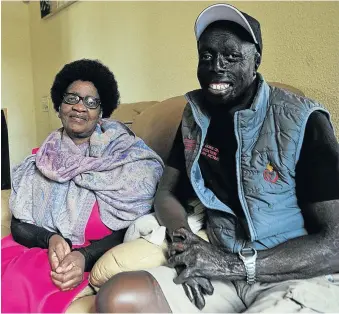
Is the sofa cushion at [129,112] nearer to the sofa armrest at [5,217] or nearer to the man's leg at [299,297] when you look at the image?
the sofa armrest at [5,217]

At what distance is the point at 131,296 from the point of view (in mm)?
828

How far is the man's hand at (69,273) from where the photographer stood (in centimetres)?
106

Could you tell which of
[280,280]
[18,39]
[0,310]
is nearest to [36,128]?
[18,39]

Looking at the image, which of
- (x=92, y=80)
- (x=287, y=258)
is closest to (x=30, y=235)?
(x=92, y=80)

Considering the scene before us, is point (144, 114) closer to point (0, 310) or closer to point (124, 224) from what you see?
point (124, 224)

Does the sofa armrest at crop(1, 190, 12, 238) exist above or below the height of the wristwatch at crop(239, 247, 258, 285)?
below

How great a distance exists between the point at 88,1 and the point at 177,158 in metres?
1.93

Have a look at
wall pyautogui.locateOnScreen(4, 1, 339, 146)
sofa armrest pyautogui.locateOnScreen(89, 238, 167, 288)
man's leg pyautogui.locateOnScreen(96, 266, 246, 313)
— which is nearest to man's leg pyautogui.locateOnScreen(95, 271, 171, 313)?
man's leg pyautogui.locateOnScreen(96, 266, 246, 313)

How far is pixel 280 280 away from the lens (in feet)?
2.86

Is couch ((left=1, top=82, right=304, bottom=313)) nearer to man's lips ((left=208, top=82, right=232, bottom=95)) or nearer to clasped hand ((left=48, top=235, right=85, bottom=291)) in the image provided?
clasped hand ((left=48, top=235, right=85, bottom=291))

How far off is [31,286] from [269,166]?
69cm

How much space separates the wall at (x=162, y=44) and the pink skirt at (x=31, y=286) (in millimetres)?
1016

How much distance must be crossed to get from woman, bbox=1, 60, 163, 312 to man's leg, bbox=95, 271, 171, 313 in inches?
12.5

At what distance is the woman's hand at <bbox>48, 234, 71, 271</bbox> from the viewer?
1.12 meters
